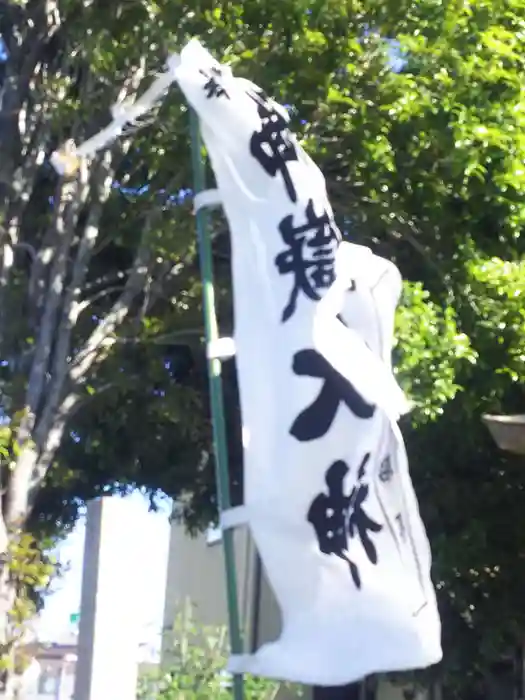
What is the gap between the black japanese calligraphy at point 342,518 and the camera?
10.9 feet

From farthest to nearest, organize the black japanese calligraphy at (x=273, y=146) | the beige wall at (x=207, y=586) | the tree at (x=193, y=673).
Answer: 1. the beige wall at (x=207, y=586)
2. the tree at (x=193, y=673)
3. the black japanese calligraphy at (x=273, y=146)

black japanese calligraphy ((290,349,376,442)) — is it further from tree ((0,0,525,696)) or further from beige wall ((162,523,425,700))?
beige wall ((162,523,425,700))

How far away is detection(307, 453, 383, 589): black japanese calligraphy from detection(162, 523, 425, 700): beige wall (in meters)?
9.33

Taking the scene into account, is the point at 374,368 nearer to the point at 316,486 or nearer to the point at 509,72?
the point at 316,486

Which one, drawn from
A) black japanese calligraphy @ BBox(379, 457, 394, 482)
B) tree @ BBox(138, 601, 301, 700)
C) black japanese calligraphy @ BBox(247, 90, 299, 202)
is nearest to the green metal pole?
black japanese calligraphy @ BBox(247, 90, 299, 202)

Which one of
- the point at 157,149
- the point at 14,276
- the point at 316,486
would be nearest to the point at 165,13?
the point at 157,149

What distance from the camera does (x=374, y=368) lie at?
139 inches

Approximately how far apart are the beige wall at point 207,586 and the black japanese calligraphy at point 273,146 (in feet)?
29.7

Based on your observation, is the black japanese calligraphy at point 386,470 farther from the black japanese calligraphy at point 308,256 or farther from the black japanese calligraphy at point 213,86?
the black japanese calligraphy at point 213,86

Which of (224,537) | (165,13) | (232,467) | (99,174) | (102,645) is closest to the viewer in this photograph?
(224,537)

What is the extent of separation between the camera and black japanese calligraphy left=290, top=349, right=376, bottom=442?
11.3 ft

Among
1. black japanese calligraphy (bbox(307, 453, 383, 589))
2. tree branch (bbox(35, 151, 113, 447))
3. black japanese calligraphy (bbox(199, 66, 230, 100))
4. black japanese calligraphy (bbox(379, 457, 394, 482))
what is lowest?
black japanese calligraphy (bbox(307, 453, 383, 589))

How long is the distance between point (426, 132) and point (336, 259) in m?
3.09

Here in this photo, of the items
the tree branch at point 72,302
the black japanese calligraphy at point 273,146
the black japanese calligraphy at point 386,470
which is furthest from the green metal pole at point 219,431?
the tree branch at point 72,302
